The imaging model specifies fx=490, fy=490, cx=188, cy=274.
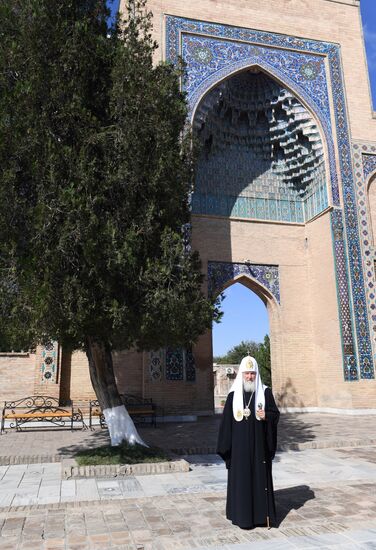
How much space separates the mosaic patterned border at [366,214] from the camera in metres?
12.7

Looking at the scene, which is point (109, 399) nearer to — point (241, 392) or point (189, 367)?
point (241, 392)

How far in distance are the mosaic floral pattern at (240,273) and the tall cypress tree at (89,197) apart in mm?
6832

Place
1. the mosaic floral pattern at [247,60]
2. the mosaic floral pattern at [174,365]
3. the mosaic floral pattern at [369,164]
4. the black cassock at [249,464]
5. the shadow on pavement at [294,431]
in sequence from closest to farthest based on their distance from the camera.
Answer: the black cassock at [249,464] < the shadow on pavement at [294,431] < the mosaic floral pattern at [174,365] < the mosaic floral pattern at [247,60] < the mosaic floral pattern at [369,164]

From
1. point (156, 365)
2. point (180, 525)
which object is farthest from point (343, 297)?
point (180, 525)

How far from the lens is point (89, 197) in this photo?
5422mm

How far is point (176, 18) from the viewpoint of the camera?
1333 cm

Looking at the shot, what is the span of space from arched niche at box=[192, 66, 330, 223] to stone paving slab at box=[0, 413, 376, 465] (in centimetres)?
602

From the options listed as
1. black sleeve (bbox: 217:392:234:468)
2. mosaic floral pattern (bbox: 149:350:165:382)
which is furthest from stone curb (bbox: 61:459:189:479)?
mosaic floral pattern (bbox: 149:350:165:382)

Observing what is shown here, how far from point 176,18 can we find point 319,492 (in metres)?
12.6

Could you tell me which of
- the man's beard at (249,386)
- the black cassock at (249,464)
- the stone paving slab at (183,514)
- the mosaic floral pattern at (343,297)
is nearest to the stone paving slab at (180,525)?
the stone paving slab at (183,514)

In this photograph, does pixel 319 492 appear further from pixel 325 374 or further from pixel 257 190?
pixel 257 190

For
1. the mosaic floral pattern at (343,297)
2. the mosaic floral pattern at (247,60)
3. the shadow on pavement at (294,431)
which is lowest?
the shadow on pavement at (294,431)

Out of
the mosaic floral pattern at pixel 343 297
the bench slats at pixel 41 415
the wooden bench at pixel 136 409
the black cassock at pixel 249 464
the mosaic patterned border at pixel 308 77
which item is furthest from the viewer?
the mosaic patterned border at pixel 308 77

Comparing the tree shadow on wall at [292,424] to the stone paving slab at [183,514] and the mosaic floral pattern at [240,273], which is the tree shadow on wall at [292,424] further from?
the mosaic floral pattern at [240,273]
